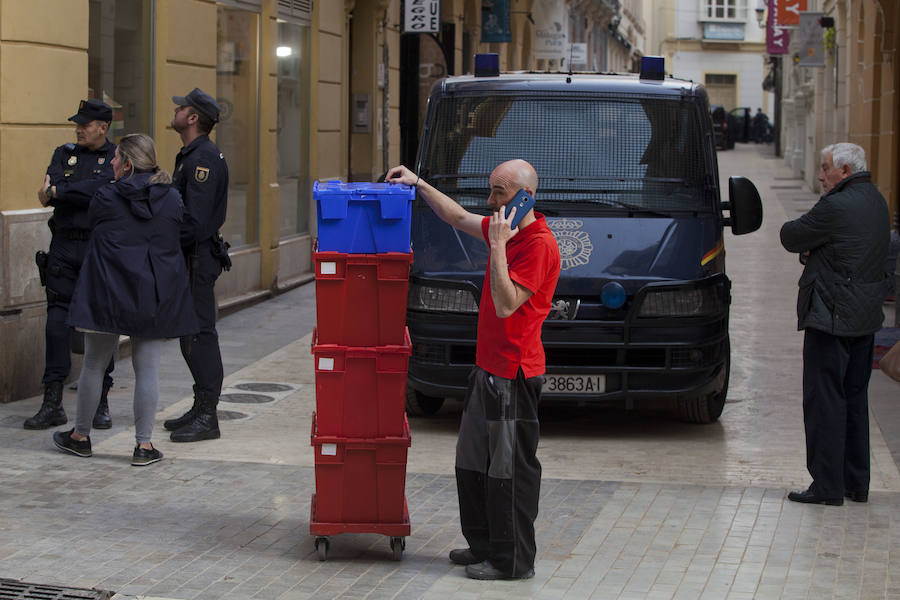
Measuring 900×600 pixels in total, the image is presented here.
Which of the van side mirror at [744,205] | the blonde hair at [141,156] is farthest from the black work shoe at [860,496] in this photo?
the blonde hair at [141,156]

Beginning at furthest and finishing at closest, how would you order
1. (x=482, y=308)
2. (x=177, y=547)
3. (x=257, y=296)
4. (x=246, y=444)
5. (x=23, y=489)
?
1. (x=257, y=296)
2. (x=246, y=444)
3. (x=23, y=489)
4. (x=177, y=547)
5. (x=482, y=308)

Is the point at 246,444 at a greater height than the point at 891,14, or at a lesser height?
lesser

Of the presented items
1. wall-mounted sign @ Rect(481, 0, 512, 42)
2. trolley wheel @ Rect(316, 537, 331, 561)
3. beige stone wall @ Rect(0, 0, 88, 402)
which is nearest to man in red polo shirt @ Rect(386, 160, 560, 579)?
trolley wheel @ Rect(316, 537, 331, 561)

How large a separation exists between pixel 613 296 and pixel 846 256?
1.66m

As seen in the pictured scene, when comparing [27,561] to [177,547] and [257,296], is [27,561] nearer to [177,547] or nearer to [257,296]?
[177,547]

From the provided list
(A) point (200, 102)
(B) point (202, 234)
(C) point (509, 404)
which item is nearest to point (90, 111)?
(A) point (200, 102)

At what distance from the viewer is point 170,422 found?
8.44 m

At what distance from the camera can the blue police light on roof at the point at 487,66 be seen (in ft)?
30.7

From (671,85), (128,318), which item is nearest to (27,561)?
(128,318)

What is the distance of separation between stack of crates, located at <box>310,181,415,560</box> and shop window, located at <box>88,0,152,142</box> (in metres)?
5.41

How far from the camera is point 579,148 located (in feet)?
29.6

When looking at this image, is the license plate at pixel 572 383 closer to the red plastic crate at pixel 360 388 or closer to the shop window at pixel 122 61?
the red plastic crate at pixel 360 388

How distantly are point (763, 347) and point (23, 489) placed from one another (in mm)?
7059

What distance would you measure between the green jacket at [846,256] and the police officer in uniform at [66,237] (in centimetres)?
404
